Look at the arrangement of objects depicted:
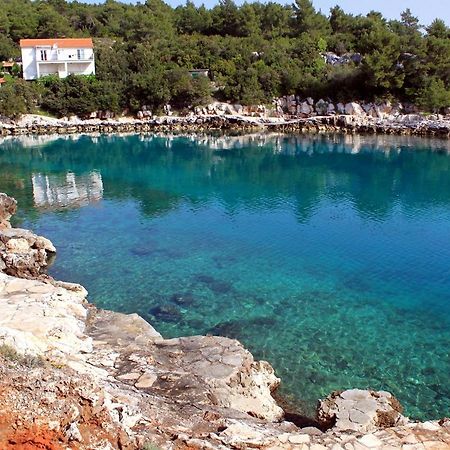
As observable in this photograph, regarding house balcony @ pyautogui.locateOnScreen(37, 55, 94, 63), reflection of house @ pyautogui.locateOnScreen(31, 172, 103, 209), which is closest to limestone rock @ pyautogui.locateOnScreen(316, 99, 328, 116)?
house balcony @ pyautogui.locateOnScreen(37, 55, 94, 63)

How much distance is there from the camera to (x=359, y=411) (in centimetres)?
1379

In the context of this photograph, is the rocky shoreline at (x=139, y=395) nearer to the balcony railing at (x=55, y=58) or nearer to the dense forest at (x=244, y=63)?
the dense forest at (x=244, y=63)

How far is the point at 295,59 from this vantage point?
88.4 m

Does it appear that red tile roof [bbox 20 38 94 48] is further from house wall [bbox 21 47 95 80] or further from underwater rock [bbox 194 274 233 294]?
underwater rock [bbox 194 274 233 294]

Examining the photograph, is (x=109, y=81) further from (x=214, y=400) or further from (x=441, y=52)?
(x=214, y=400)

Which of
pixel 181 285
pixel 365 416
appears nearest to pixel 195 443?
pixel 365 416

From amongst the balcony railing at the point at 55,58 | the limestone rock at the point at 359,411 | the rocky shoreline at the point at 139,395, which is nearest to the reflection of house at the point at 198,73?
the balcony railing at the point at 55,58

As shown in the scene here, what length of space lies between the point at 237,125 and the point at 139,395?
6965 centimetres

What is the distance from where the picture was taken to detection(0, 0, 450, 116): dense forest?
77.0 meters

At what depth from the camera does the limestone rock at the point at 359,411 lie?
13328mm

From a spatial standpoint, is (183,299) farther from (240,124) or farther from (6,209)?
(240,124)

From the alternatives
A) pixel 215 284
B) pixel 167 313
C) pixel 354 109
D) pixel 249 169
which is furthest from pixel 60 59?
pixel 167 313

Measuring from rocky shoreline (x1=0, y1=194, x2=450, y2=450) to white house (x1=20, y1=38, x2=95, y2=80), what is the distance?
71.0 m

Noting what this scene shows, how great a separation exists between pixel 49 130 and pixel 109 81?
492 inches
